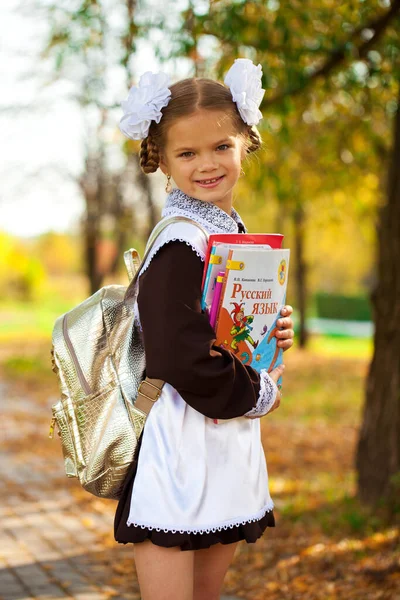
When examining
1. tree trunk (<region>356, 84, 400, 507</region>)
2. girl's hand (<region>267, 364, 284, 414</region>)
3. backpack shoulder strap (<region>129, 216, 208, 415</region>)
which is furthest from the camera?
tree trunk (<region>356, 84, 400, 507</region>)

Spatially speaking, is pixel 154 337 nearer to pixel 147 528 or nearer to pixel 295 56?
pixel 147 528

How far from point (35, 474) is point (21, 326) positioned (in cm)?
1807

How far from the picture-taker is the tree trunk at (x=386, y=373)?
16.8 ft

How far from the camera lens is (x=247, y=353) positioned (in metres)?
2.20

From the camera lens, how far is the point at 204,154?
2.17 metres

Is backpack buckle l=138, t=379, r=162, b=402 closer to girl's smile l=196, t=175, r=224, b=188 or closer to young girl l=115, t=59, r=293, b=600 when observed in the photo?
young girl l=115, t=59, r=293, b=600

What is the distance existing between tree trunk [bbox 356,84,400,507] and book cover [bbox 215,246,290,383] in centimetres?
302

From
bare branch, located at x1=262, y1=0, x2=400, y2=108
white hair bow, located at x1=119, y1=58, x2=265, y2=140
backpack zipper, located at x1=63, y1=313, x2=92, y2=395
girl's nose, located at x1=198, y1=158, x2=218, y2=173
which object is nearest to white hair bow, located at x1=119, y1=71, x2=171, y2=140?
white hair bow, located at x1=119, y1=58, x2=265, y2=140

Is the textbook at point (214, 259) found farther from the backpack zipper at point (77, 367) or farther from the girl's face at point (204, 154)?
the backpack zipper at point (77, 367)

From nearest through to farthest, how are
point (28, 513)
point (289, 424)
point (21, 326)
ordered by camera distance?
point (28, 513) → point (289, 424) → point (21, 326)

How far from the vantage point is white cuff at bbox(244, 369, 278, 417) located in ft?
7.00

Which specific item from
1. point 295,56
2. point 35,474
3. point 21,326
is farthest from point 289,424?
point 21,326

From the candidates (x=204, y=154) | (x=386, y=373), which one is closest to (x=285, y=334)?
(x=204, y=154)

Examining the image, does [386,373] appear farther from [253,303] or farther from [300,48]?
[253,303]
